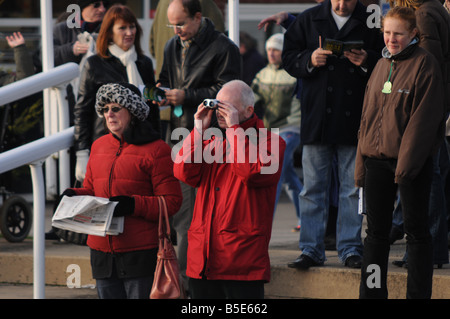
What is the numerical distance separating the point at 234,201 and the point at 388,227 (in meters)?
1.06

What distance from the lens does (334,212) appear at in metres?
7.61

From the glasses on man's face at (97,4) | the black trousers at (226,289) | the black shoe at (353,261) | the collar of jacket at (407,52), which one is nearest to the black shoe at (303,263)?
the black shoe at (353,261)

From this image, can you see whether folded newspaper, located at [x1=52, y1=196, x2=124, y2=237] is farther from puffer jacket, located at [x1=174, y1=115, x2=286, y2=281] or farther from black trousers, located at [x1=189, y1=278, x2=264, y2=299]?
black trousers, located at [x1=189, y1=278, x2=264, y2=299]

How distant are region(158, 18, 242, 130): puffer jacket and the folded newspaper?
147 centimetres

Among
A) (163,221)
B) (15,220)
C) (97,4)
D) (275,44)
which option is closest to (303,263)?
(163,221)

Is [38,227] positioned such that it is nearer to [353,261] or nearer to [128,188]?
[128,188]

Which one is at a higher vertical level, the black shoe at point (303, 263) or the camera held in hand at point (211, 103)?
the camera held in hand at point (211, 103)

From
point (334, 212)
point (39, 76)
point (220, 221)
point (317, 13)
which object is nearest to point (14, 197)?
point (39, 76)

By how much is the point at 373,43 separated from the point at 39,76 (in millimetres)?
2215

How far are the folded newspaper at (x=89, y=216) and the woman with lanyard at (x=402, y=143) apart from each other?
1.44m

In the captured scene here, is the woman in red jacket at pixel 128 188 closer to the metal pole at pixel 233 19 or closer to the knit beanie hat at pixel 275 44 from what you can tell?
the metal pole at pixel 233 19

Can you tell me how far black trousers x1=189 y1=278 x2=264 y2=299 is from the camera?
5.17 metres

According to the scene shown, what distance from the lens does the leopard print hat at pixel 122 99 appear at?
5.55 m

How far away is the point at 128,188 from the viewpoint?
5.48m
